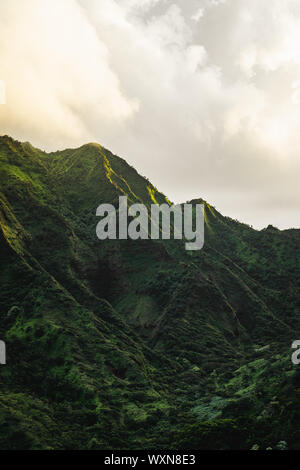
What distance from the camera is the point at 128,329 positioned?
76.5 meters

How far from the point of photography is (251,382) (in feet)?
190

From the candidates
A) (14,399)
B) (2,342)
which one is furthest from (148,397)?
(2,342)

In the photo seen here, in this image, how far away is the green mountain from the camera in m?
44.2

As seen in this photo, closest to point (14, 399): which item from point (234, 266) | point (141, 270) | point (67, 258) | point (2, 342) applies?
point (2, 342)

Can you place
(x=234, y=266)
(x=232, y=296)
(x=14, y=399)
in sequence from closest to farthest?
(x=14, y=399), (x=232, y=296), (x=234, y=266)

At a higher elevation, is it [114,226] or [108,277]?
[114,226]

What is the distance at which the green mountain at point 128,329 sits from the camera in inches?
1741

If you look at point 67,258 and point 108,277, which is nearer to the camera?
point 67,258

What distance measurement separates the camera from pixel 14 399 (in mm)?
46906

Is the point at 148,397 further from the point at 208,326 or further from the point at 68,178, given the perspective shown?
the point at 68,178

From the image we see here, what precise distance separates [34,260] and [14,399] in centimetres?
3693

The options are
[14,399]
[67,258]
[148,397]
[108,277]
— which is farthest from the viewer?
[108,277]

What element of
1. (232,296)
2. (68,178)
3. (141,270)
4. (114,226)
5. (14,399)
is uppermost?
(68,178)

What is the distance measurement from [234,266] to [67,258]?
182ft
